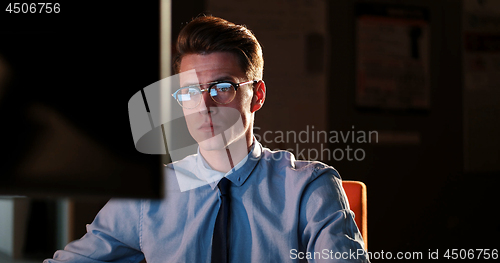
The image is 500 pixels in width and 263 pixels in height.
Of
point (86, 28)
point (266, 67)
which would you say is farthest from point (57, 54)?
point (266, 67)

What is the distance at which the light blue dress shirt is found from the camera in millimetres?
937

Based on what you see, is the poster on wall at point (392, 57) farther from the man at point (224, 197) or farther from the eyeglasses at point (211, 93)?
the eyeglasses at point (211, 93)

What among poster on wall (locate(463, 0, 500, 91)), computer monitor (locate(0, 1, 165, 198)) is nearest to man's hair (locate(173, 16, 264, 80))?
computer monitor (locate(0, 1, 165, 198))

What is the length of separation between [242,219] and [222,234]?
0.21 feet

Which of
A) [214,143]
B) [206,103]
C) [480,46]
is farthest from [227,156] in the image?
[480,46]

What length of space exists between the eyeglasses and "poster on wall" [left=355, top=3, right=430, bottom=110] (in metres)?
0.89

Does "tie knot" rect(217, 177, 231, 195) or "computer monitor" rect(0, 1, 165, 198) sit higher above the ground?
"computer monitor" rect(0, 1, 165, 198)

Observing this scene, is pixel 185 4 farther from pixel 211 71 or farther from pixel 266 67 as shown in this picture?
pixel 211 71

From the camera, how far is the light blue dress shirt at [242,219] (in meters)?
0.94

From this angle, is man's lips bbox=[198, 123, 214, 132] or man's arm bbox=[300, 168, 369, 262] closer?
man's arm bbox=[300, 168, 369, 262]

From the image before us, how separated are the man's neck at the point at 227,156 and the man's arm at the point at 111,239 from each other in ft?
0.77

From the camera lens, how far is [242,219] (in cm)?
99

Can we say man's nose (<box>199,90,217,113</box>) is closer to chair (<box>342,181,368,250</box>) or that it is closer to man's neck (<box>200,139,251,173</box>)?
man's neck (<box>200,139,251,173</box>)

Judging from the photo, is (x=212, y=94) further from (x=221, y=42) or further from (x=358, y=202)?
(x=358, y=202)
